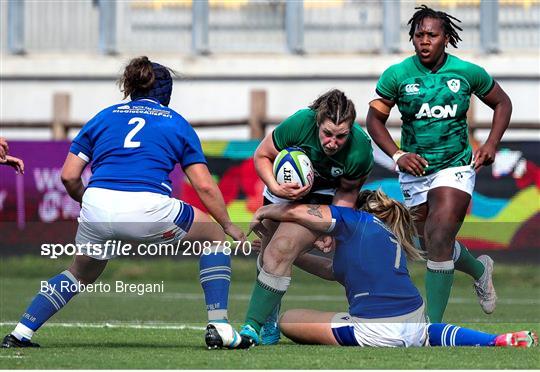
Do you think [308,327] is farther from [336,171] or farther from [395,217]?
[336,171]

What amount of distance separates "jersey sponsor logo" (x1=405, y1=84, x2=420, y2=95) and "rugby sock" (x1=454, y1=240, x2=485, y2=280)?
3.68 ft

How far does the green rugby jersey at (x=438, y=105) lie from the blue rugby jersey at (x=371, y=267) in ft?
4.02

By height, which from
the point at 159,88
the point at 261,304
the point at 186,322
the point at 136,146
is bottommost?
the point at 186,322

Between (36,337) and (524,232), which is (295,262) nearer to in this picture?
(36,337)

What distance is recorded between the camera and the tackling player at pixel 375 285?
25.7 ft

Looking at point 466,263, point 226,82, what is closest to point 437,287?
point 466,263

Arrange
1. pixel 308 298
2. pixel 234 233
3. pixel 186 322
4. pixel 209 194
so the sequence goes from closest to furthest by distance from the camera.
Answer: pixel 234 233 → pixel 209 194 → pixel 186 322 → pixel 308 298

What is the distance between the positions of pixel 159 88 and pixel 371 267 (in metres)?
1.63

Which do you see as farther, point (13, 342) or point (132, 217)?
point (13, 342)

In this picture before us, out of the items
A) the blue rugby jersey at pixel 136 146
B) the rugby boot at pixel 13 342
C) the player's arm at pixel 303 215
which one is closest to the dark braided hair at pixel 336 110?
the player's arm at pixel 303 215

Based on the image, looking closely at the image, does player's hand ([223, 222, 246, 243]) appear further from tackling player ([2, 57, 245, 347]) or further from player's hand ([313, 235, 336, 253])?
player's hand ([313, 235, 336, 253])

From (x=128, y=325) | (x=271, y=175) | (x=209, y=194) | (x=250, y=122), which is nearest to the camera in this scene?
(x=209, y=194)

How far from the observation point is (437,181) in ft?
29.7

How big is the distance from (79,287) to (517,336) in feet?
8.46
